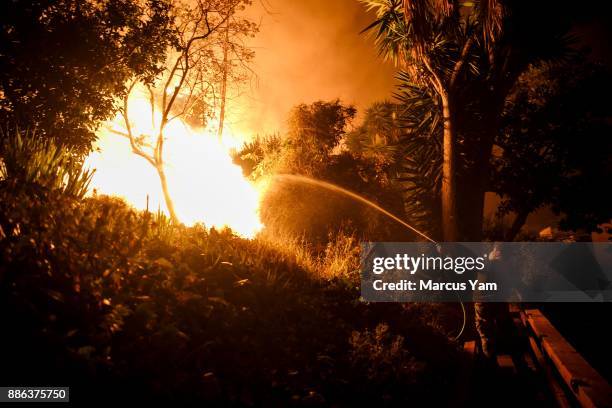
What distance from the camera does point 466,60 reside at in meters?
7.34

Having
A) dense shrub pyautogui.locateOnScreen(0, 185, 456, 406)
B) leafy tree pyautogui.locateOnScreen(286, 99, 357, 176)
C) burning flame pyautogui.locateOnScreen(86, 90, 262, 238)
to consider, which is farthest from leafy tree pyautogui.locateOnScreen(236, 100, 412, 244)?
dense shrub pyautogui.locateOnScreen(0, 185, 456, 406)

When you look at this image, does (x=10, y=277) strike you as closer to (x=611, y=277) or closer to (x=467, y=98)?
(x=467, y=98)

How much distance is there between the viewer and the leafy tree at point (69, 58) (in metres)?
5.71

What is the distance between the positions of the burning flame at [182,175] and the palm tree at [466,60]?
686 centimetres

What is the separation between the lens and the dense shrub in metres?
2.59

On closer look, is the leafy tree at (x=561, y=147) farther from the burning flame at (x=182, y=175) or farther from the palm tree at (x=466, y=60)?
the burning flame at (x=182, y=175)

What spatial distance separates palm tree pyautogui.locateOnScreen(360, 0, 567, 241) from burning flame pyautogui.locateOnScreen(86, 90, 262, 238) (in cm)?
686

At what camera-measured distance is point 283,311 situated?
474 centimetres

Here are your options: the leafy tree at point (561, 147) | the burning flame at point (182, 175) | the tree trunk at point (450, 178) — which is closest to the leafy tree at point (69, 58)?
the burning flame at point (182, 175)

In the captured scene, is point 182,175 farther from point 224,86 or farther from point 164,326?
point 164,326

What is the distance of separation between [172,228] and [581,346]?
27.5 ft

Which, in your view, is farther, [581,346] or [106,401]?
[581,346]

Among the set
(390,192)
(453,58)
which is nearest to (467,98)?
(453,58)

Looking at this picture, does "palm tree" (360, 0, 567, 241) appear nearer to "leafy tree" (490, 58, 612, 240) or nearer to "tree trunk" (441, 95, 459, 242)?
"tree trunk" (441, 95, 459, 242)
